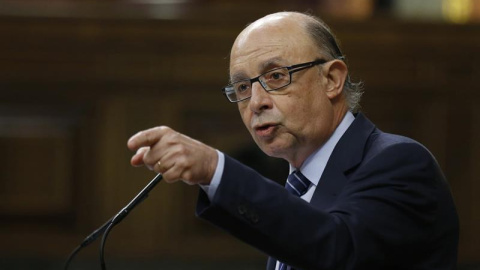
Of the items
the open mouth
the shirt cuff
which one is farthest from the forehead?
the shirt cuff

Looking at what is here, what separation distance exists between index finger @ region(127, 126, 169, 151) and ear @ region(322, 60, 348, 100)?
75 cm

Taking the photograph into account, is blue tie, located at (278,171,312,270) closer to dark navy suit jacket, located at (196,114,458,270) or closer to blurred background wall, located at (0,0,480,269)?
dark navy suit jacket, located at (196,114,458,270)

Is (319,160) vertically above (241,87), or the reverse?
(241,87)

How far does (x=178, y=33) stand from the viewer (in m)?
5.08

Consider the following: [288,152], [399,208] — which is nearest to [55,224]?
[288,152]

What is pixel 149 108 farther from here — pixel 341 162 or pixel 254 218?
pixel 254 218

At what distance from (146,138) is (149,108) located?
3.42 metres

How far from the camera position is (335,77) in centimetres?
230

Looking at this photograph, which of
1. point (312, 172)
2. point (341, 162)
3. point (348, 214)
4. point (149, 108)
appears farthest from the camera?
point (149, 108)

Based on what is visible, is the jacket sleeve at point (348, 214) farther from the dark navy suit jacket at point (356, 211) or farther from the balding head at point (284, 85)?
Answer: the balding head at point (284, 85)

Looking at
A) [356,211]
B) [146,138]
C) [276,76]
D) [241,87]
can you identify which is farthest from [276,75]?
[146,138]

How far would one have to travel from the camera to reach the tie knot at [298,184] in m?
2.23

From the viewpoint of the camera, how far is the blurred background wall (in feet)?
16.2

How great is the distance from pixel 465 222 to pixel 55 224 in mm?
2229
